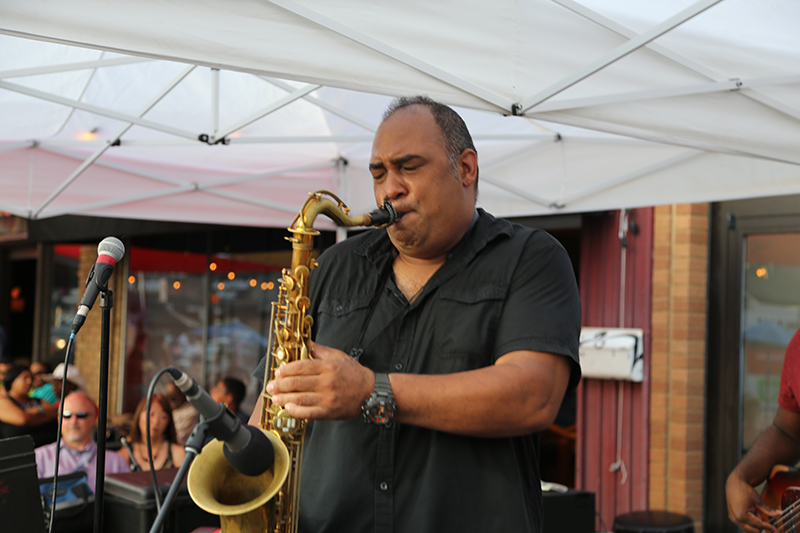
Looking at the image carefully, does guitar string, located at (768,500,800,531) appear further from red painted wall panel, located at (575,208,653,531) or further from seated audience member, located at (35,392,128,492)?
seated audience member, located at (35,392,128,492)

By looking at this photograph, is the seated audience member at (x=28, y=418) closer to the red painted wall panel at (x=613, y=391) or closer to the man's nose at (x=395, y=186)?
the red painted wall panel at (x=613, y=391)

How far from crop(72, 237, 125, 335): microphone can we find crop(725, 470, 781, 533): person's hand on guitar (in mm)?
2814

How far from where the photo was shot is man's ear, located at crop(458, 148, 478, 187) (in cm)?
219

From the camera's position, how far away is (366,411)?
1.74 m

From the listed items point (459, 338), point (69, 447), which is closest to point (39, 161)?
point (69, 447)

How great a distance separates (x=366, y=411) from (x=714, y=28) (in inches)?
82.7

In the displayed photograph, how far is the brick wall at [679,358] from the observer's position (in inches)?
226

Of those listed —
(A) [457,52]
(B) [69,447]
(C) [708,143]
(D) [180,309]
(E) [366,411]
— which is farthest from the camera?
(D) [180,309]

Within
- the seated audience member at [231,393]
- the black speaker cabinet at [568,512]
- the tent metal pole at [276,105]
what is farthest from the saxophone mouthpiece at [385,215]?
the seated audience member at [231,393]

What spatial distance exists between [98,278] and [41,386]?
222 inches

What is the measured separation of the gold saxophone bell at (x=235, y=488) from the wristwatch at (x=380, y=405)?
0.25 metres

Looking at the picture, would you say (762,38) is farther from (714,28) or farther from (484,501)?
(484,501)

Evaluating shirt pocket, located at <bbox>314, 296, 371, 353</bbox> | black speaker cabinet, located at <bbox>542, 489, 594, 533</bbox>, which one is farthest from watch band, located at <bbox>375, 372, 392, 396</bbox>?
black speaker cabinet, located at <bbox>542, 489, 594, 533</bbox>

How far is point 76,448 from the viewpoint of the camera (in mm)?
5250
